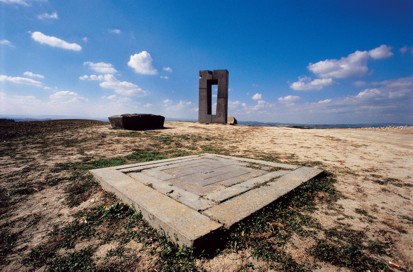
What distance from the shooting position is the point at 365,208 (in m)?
2.74

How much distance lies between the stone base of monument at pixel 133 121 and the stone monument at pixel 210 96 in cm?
670

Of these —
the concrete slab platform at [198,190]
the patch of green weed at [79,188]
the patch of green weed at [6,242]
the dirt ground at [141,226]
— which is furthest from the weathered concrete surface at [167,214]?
the patch of green weed at [6,242]

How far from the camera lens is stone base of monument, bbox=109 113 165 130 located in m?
9.99

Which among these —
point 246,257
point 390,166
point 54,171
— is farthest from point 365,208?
point 54,171

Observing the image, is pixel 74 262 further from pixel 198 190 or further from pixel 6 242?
pixel 198 190

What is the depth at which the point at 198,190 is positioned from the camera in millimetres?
2887

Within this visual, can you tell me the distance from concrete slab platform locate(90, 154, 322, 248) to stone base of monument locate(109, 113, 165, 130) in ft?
20.8

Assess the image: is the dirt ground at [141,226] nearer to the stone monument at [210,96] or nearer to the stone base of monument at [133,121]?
the stone base of monument at [133,121]

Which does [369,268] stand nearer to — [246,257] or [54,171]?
[246,257]

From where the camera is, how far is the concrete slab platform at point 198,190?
6.61ft

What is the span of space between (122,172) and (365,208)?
3.76m

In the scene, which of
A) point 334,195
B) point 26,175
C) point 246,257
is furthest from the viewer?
point 26,175

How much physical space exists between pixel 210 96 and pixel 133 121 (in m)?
8.81

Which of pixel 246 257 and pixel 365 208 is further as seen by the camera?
pixel 365 208
